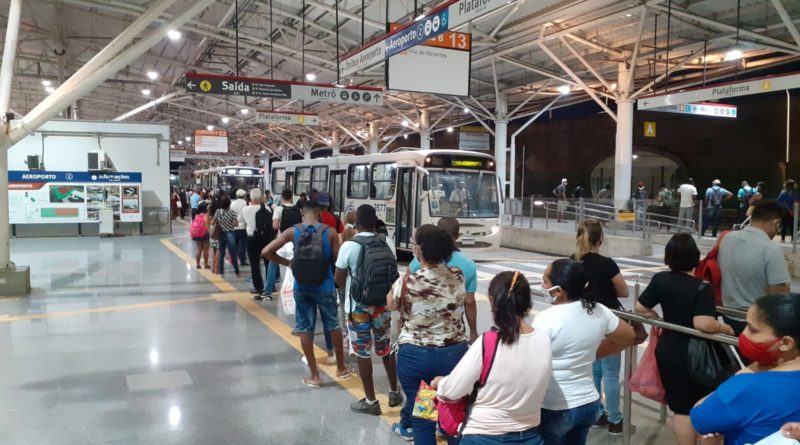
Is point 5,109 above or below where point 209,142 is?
below

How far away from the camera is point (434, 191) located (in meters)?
14.1

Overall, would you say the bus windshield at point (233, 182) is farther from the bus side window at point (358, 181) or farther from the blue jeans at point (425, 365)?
the blue jeans at point (425, 365)

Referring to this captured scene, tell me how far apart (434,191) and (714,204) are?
8623mm

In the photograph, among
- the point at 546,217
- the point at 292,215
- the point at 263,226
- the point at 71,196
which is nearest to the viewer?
the point at 292,215

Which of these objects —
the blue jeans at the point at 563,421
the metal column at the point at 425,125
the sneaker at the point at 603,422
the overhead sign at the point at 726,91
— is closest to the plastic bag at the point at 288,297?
the sneaker at the point at 603,422

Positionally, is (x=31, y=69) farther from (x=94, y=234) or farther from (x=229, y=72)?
(x=94, y=234)

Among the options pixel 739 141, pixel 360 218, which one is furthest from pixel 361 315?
pixel 739 141

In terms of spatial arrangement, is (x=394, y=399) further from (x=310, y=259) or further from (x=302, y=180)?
(x=302, y=180)

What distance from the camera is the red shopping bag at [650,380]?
11.2 feet

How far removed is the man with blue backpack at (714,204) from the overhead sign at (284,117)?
13.5 metres

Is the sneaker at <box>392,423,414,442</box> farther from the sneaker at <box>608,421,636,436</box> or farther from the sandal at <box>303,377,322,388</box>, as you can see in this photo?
the sneaker at <box>608,421,636,436</box>

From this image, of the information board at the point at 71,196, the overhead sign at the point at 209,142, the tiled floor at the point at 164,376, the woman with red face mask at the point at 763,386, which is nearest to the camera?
the woman with red face mask at the point at 763,386

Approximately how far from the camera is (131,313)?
838cm

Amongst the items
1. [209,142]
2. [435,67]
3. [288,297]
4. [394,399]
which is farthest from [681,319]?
[209,142]
